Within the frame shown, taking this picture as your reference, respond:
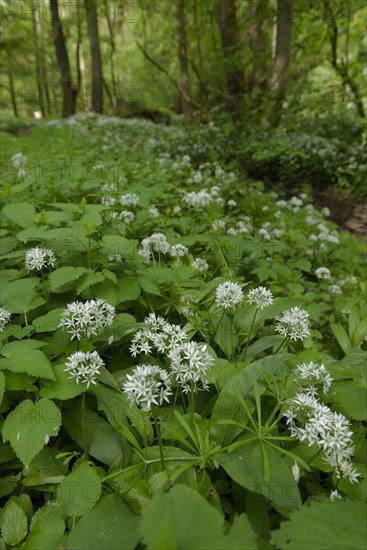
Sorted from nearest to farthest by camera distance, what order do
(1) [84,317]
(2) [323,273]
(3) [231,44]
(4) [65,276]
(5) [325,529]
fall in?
(5) [325,529]
(1) [84,317]
(4) [65,276]
(2) [323,273]
(3) [231,44]

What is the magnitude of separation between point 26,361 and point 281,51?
973 cm

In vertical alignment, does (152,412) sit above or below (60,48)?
below

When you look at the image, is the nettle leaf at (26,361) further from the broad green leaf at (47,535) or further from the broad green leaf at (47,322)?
the broad green leaf at (47,535)

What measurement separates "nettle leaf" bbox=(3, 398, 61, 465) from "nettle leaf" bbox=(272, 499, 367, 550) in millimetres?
849

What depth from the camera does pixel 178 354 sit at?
1.46m

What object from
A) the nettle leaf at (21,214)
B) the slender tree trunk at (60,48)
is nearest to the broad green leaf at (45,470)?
the nettle leaf at (21,214)

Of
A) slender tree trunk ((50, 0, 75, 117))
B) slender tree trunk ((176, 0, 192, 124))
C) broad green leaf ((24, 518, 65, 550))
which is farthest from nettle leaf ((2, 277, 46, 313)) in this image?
slender tree trunk ((50, 0, 75, 117))

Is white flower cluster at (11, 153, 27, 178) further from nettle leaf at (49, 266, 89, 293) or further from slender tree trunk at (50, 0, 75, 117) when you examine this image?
slender tree trunk at (50, 0, 75, 117)

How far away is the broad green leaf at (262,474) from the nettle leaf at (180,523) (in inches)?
22.1

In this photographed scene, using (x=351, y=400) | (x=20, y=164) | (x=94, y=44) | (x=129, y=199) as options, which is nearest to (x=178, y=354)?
(x=351, y=400)

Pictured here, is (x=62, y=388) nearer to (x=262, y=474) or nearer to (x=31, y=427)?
(x=31, y=427)

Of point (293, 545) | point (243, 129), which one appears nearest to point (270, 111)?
point (243, 129)

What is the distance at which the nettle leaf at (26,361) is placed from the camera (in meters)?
1.47

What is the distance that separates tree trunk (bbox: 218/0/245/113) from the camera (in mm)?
8336
